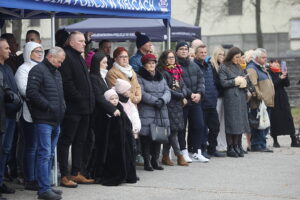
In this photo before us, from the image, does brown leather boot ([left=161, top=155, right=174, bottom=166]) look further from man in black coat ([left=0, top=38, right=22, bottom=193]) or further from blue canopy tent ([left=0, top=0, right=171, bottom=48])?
man in black coat ([left=0, top=38, right=22, bottom=193])

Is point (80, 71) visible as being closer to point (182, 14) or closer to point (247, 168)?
point (247, 168)

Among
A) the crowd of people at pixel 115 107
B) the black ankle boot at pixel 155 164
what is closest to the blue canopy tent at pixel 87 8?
the crowd of people at pixel 115 107

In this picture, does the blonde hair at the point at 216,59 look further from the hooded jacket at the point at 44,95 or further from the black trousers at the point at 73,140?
the hooded jacket at the point at 44,95

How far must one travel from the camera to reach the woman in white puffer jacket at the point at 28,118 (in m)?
10.1

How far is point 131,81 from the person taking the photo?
1222 cm

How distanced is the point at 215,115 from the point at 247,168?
60.6 inches

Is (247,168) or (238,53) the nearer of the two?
(247,168)

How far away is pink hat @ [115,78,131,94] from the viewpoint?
11625mm

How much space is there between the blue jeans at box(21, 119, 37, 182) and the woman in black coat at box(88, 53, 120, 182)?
1088mm

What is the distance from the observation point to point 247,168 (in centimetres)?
1309

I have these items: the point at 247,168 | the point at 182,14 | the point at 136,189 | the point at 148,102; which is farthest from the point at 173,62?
the point at 182,14

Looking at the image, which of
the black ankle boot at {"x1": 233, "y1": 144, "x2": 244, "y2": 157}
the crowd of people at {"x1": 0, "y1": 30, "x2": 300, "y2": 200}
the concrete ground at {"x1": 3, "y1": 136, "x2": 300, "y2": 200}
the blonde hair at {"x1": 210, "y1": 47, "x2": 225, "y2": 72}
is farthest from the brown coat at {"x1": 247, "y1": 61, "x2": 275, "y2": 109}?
the concrete ground at {"x1": 3, "y1": 136, "x2": 300, "y2": 200}

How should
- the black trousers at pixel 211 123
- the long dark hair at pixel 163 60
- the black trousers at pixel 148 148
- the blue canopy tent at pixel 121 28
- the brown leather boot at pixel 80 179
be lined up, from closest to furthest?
1. the brown leather boot at pixel 80 179
2. the black trousers at pixel 148 148
3. the long dark hair at pixel 163 60
4. the black trousers at pixel 211 123
5. the blue canopy tent at pixel 121 28

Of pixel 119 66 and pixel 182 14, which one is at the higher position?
pixel 182 14
